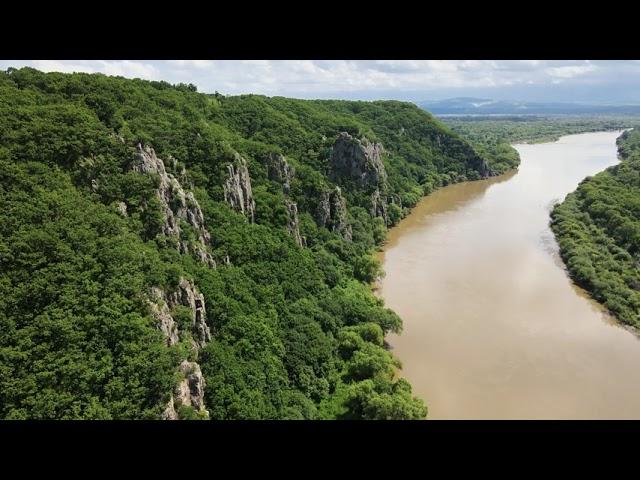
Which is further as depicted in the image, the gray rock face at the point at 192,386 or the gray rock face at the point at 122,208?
the gray rock face at the point at 122,208

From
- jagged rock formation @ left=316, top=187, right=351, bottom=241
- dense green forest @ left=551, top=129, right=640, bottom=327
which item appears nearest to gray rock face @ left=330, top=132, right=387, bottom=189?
jagged rock formation @ left=316, top=187, right=351, bottom=241

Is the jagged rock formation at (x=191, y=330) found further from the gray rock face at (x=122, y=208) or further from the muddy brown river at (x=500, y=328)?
the muddy brown river at (x=500, y=328)

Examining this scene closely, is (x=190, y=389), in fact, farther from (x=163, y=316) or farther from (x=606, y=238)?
(x=606, y=238)

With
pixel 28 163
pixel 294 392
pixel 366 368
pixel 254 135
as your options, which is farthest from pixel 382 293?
pixel 28 163

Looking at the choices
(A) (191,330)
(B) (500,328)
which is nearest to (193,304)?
(A) (191,330)

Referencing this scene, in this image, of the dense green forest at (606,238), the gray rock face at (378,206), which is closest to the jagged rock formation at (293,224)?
the gray rock face at (378,206)
